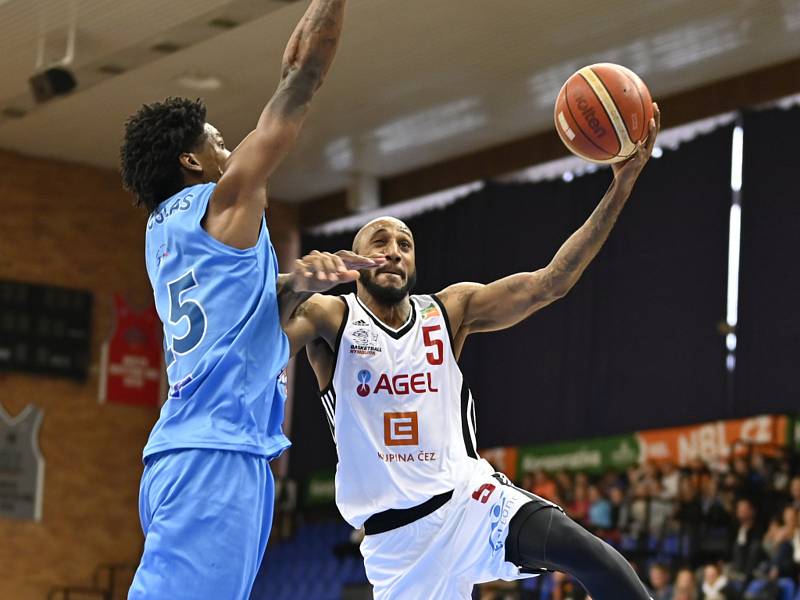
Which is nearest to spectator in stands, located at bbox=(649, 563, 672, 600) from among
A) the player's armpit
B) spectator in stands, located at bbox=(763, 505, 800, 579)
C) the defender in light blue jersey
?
spectator in stands, located at bbox=(763, 505, 800, 579)

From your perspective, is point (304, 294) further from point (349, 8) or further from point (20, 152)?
point (20, 152)

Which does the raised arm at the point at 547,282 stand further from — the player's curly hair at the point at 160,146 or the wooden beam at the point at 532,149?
the wooden beam at the point at 532,149

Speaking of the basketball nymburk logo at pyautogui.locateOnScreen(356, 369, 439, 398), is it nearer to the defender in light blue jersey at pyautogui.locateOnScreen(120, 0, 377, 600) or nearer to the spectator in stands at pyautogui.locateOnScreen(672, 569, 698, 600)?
the defender in light blue jersey at pyautogui.locateOnScreen(120, 0, 377, 600)

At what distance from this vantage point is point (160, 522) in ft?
13.4

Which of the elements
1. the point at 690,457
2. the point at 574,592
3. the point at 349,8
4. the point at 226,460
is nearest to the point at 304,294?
the point at 226,460

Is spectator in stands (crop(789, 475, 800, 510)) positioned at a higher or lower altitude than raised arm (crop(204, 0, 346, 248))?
lower

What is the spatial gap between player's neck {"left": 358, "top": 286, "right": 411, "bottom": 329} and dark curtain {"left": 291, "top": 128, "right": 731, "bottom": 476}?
9.84 metres

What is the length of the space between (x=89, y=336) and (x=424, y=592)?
14.8 m

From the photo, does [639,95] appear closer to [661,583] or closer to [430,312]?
[430,312]

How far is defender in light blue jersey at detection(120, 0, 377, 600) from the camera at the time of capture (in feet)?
13.4

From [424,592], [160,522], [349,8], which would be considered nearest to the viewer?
[160,522]

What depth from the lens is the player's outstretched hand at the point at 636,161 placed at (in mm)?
6230

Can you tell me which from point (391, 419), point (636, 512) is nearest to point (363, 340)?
point (391, 419)

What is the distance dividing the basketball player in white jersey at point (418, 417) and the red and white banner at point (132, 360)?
1444 cm
